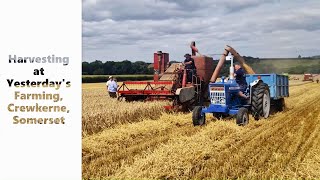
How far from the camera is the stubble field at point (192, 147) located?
6.53 m

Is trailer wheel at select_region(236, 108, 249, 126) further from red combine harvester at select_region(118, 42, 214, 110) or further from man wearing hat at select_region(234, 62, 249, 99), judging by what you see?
red combine harvester at select_region(118, 42, 214, 110)

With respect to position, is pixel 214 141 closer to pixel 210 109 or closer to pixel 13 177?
pixel 210 109

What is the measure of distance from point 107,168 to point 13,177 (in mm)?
1691

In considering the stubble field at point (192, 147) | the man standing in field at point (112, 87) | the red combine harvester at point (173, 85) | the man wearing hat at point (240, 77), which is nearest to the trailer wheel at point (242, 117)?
the stubble field at point (192, 147)

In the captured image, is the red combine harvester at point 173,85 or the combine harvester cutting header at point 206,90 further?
the red combine harvester at point 173,85

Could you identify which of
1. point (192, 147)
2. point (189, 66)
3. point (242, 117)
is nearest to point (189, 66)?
point (189, 66)

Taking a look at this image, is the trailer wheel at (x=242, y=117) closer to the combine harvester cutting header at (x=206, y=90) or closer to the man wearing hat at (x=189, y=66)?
the combine harvester cutting header at (x=206, y=90)

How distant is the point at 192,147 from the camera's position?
26.2ft

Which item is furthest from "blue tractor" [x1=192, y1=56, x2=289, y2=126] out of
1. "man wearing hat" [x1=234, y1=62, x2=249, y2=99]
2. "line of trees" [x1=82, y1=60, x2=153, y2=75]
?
"line of trees" [x1=82, y1=60, x2=153, y2=75]

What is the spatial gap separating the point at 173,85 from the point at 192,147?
642 cm

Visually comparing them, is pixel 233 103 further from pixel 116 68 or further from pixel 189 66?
pixel 116 68

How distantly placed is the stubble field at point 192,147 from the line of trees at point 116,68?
72.6 inches

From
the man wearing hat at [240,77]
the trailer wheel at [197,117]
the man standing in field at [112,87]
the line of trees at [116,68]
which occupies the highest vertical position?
the line of trees at [116,68]

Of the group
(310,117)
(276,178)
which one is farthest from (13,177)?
(310,117)
